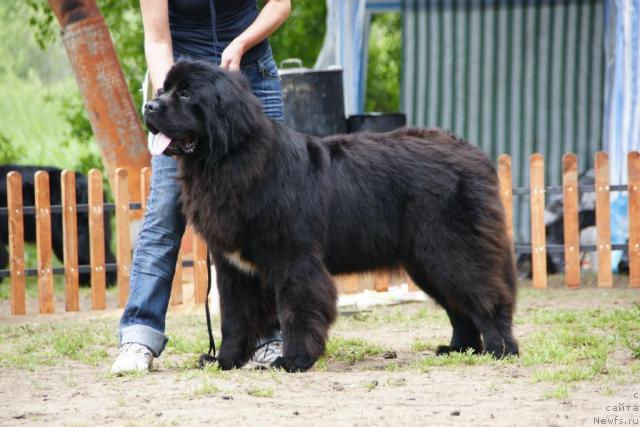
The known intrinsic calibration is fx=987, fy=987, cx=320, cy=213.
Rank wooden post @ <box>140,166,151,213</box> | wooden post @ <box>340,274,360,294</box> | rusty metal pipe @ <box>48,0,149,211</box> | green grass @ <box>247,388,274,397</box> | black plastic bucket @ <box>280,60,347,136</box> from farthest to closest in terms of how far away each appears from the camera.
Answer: rusty metal pipe @ <box>48,0,149,211</box>, wooden post @ <box>340,274,360,294</box>, wooden post @ <box>140,166,151,213</box>, black plastic bucket @ <box>280,60,347,136</box>, green grass @ <box>247,388,274,397</box>

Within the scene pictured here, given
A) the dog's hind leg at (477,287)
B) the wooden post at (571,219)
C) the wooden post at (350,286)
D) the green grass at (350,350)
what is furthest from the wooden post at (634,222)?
the dog's hind leg at (477,287)

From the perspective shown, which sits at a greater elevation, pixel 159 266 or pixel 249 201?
pixel 249 201

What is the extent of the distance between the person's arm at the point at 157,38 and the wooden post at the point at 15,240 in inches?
144

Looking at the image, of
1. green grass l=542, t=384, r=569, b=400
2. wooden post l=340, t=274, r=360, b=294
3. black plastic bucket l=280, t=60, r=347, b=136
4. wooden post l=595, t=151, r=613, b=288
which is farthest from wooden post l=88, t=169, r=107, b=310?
green grass l=542, t=384, r=569, b=400

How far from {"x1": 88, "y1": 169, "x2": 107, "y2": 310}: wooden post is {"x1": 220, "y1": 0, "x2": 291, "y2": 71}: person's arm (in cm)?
344

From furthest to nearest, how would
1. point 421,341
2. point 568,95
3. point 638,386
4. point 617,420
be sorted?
point 568,95 → point 421,341 → point 638,386 → point 617,420

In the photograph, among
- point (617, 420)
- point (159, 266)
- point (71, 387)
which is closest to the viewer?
point (617, 420)

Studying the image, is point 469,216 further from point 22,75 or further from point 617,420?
point 22,75

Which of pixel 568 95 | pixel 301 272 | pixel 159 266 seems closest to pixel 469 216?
pixel 301 272

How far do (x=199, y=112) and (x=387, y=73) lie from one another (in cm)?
1066

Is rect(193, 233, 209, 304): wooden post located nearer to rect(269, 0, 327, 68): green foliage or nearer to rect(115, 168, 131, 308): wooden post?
rect(115, 168, 131, 308): wooden post

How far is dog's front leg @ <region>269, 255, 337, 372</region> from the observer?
13.6 ft

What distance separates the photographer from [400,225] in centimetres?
450

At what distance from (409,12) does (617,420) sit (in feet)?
22.2
